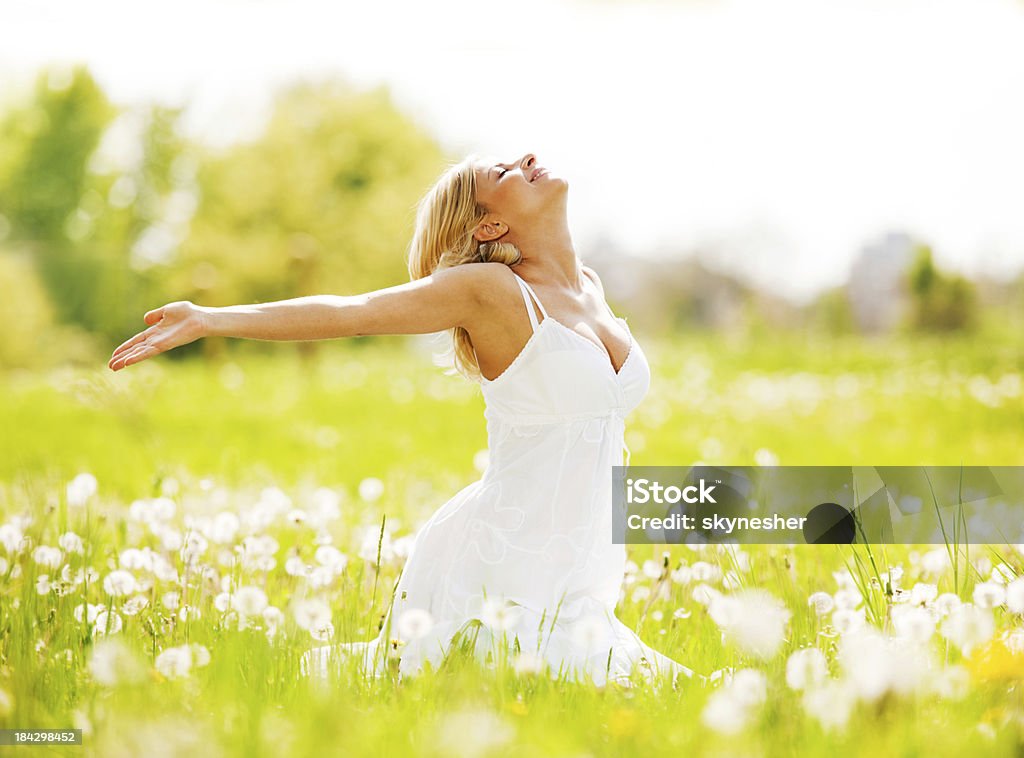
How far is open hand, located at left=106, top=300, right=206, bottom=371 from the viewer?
2590mm

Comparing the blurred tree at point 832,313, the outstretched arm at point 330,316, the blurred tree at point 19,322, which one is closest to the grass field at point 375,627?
the outstretched arm at point 330,316

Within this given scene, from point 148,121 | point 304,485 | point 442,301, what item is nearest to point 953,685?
point 442,301

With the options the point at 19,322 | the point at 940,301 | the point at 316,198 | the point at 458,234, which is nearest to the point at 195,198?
the point at 316,198

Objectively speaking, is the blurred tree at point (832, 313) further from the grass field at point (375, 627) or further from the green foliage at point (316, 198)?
the grass field at point (375, 627)

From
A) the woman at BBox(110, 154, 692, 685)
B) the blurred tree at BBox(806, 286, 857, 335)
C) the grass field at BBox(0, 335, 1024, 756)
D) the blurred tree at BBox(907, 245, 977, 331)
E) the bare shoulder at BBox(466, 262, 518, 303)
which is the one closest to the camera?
the grass field at BBox(0, 335, 1024, 756)

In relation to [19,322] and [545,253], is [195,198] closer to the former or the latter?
[19,322]

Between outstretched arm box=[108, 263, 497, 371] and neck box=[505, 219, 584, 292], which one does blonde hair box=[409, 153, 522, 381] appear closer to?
neck box=[505, 219, 584, 292]

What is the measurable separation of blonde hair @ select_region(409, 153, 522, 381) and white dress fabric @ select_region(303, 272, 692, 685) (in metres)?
0.20

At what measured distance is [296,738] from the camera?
194 centimetres

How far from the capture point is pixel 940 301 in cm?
2773

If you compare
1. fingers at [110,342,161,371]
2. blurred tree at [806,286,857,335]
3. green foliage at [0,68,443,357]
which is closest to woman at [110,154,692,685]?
fingers at [110,342,161,371]

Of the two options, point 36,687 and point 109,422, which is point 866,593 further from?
point 109,422

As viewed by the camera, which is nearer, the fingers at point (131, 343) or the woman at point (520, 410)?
the fingers at point (131, 343)

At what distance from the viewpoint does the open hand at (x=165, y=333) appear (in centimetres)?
259
